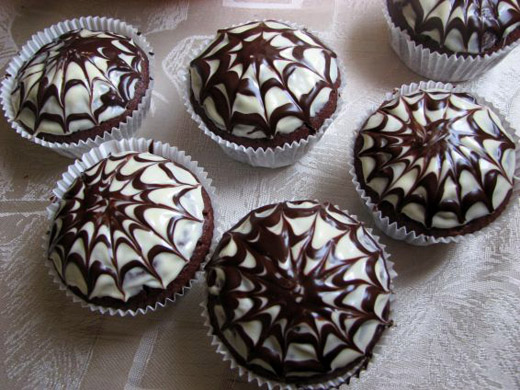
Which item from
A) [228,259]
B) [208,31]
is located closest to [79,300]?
[228,259]

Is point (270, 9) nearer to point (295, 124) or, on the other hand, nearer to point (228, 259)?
point (295, 124)

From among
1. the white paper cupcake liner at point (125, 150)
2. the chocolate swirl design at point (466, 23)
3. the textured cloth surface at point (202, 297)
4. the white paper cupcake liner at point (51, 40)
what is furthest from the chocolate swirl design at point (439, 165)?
the white paper cupcake liner at point (51, 40)

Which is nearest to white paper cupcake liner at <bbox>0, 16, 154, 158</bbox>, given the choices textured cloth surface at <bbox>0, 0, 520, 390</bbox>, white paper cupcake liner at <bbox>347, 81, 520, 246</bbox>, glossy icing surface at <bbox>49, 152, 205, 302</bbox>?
textured cloth surface at <bbox>0, 0, 520, 390</bbox>

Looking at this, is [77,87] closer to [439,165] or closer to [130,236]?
[130,236]

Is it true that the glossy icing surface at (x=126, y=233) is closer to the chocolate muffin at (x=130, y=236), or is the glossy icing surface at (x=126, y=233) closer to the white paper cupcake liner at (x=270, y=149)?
the chocolate muffin at (x=130, y=236)

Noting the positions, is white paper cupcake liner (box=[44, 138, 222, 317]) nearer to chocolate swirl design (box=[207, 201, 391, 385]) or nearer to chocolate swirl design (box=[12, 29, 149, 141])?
chocolate swirl design (box=[12, 29, 149, 141])

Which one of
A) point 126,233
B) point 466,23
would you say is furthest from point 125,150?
point 466,23
